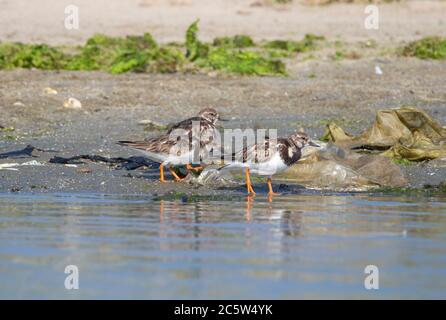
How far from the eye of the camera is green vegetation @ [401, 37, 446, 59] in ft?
72.0

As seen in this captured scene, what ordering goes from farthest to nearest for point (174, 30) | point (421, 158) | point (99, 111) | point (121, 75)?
point (174, 30)
point (121, 75)
point (99, 111)
point (421, 158)

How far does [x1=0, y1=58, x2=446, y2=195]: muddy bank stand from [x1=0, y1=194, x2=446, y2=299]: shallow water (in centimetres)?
106

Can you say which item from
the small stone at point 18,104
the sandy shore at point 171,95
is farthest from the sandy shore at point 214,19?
the small stone at point 18,104

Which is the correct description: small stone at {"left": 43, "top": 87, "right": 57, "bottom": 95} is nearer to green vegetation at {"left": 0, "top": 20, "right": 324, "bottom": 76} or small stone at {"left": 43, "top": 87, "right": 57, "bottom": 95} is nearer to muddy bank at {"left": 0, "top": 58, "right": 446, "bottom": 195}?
muddy bank at {"left": 0, "top": 58, "right": 446, "bottom": 195}

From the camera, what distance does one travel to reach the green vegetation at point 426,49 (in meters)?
21.9

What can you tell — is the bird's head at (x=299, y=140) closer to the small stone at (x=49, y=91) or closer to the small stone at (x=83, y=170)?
the small stone at (x=83, y=170)

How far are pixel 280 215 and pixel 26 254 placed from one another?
8.76 feet

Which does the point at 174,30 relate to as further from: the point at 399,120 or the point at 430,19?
the point at 399,120

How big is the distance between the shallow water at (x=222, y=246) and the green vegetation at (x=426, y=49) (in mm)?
11508

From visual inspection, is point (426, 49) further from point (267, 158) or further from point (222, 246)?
point (222, 246)

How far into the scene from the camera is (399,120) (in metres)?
13.6

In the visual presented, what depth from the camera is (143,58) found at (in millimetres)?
19984
